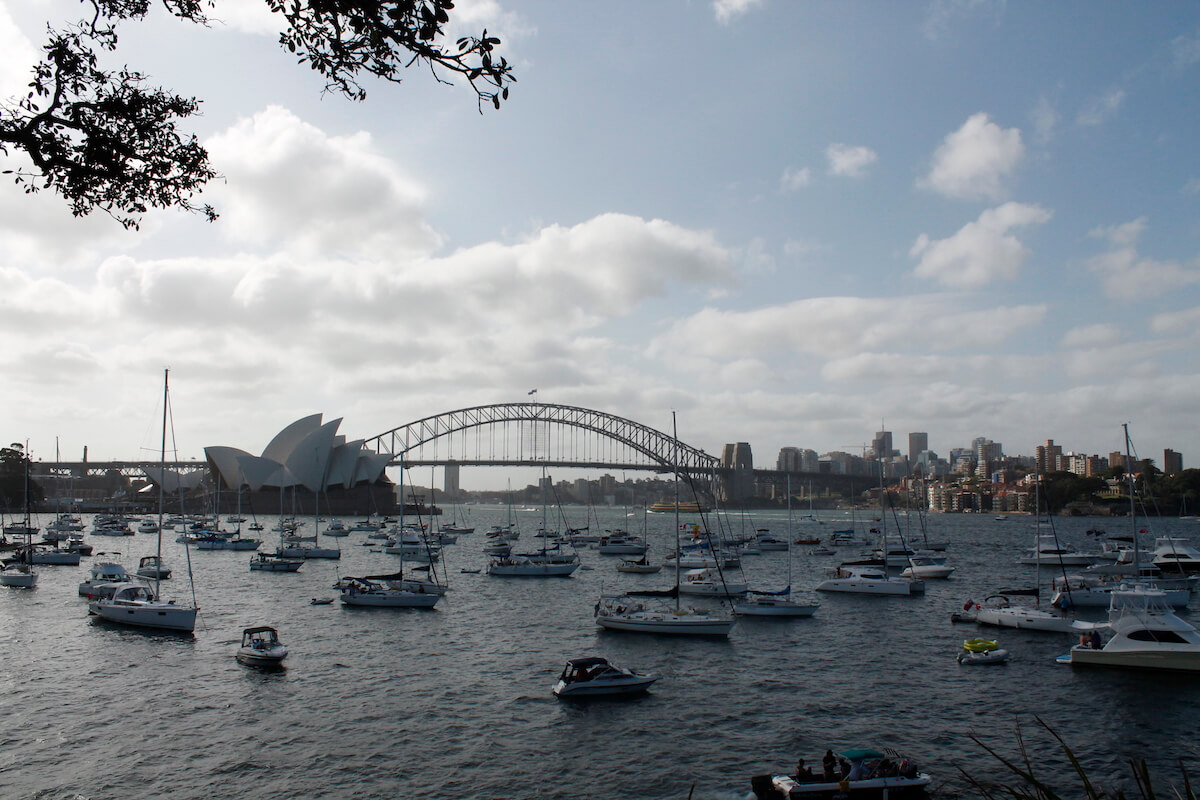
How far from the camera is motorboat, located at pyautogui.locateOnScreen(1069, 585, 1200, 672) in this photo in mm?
28672

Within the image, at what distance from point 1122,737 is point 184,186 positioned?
26.1 metres

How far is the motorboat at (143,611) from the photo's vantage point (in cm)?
3662

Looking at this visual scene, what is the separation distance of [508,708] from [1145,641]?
75.1 feet

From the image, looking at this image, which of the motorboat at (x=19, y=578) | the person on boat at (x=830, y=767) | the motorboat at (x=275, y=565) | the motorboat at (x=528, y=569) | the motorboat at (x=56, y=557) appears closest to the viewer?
the person on boat at (x=830, y=767)

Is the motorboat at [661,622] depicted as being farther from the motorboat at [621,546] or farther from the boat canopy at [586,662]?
the motorboat at [621,546]

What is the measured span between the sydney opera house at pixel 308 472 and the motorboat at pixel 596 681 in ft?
444

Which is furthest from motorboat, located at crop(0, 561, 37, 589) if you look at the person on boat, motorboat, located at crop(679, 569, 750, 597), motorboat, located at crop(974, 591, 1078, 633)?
motorboat, located at crop(974, 591, 1078, 633)

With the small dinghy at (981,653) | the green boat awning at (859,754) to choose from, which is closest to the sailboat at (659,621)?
the small dinghy at (981,653)

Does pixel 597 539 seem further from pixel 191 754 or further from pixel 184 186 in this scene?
pixel 184 186

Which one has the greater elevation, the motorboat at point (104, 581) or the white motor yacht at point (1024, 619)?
the motorboat at point (104, 581)

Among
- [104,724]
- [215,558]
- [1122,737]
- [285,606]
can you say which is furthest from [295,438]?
[1122,737]

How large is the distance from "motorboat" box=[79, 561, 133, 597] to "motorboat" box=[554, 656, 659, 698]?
2883 cm

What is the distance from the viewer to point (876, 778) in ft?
58.7

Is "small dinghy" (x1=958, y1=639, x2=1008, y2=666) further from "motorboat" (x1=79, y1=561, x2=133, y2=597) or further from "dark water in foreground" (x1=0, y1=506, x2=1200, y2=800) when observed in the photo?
"motorboat" (x1=79, y1=561, x2=133, y2=597)
